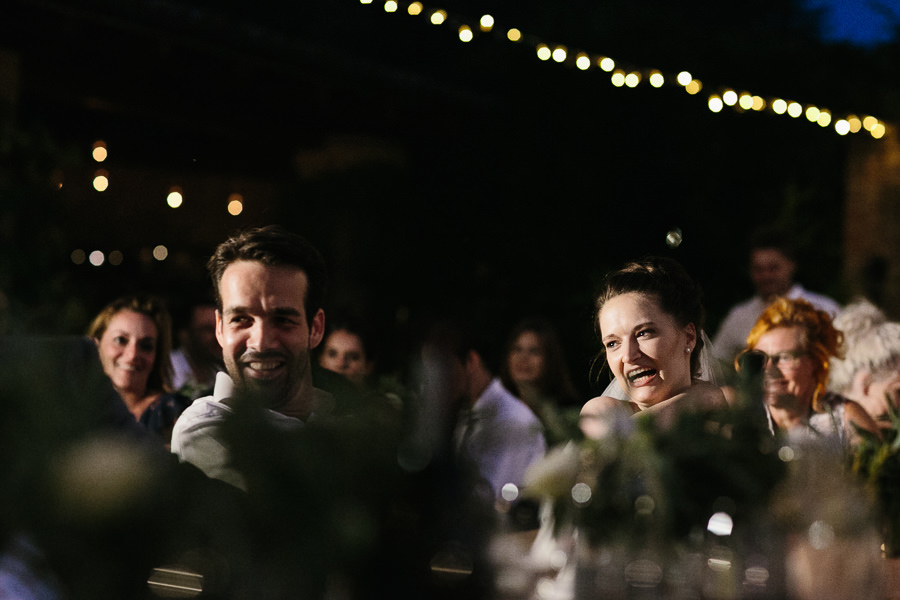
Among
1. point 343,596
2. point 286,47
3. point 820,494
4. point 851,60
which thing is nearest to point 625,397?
point 820,494

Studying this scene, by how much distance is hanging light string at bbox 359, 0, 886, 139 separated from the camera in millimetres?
5918

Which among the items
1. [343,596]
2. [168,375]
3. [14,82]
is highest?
[14,82]

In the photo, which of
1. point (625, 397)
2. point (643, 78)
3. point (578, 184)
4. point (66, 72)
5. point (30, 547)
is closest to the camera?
point (30, 547)

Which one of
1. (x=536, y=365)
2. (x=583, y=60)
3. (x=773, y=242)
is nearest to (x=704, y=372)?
(x=536, y=365)

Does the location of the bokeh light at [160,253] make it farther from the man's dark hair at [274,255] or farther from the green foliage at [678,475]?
the green foliage at [678,475]

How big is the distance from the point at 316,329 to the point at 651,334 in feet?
2.53

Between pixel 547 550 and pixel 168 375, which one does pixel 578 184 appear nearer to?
pixel 168 375

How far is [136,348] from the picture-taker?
4.13m

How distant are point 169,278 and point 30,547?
10.4m

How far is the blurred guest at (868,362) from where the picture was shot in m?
3.74

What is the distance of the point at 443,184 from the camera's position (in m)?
10.3

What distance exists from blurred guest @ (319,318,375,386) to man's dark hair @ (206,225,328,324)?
7.03ft

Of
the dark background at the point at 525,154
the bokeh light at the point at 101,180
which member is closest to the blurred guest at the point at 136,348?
the dark background at the point at 525,154

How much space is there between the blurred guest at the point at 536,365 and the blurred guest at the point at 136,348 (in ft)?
5.94
